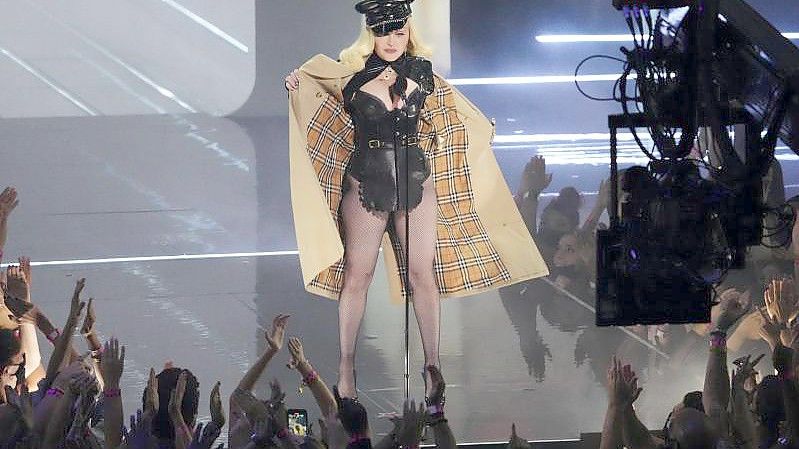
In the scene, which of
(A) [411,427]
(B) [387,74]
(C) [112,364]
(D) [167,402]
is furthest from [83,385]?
(B) [387,74]

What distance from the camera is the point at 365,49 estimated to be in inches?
271

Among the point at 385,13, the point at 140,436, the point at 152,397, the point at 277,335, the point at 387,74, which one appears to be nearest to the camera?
the point at 140,436

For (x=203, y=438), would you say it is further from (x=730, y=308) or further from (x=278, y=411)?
(x=730, y=308)

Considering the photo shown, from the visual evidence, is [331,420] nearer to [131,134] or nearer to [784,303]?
[784,303]

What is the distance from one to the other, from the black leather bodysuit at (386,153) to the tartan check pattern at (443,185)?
4 cm

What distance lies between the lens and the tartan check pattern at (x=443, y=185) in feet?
22.8

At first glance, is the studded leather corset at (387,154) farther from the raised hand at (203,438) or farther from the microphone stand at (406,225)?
the raised hand at (203,438)

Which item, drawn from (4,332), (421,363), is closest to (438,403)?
(4,332)

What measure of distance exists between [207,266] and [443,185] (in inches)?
46.4

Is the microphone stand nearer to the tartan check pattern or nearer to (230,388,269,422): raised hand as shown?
the tartan check pattern

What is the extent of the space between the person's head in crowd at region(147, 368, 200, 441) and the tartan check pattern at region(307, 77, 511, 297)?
85.2 inches

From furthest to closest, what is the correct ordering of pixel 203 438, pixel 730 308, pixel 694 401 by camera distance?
1. pixel 730 308
2. pixel 694 401
3. pixel 203 438

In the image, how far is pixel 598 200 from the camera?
7461 mm

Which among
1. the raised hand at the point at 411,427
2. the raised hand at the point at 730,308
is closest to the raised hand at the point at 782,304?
the raised hand at the point at 730,308
